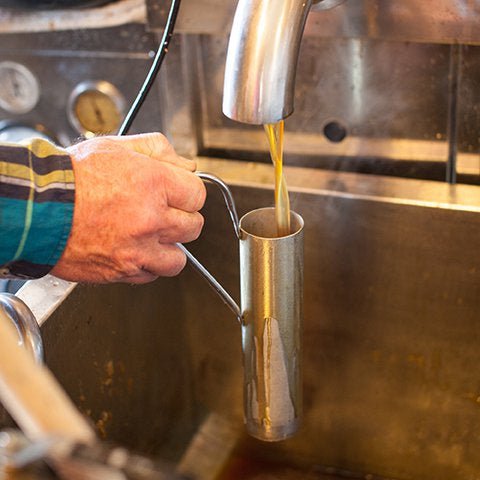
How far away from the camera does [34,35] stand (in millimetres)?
846

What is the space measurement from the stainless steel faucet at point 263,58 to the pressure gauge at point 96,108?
14.6 inches

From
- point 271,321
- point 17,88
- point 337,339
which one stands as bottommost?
point 337,339

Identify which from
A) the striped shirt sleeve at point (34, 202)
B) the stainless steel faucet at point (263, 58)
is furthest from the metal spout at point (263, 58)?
the striped shirt sleeve at point (34, 202)

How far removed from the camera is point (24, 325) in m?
0.50

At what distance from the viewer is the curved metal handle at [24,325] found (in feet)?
1.61

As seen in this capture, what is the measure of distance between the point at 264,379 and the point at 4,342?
34 cm

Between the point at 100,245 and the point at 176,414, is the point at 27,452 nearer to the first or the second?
the point at 100,245

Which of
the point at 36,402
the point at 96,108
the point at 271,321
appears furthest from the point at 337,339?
the point at 36,402

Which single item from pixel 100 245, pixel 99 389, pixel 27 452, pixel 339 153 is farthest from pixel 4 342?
pixel 339 153

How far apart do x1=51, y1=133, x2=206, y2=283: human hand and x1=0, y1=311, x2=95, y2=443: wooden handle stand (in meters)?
0.25

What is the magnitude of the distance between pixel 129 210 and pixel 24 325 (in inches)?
3.8

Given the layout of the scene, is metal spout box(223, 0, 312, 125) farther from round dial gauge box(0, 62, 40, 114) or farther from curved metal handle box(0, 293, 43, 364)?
round dial gauge box(0, 62, 40, 114)

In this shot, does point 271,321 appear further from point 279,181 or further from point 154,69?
point 154,69

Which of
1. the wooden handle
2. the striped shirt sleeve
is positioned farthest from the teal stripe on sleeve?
the wooden handle
